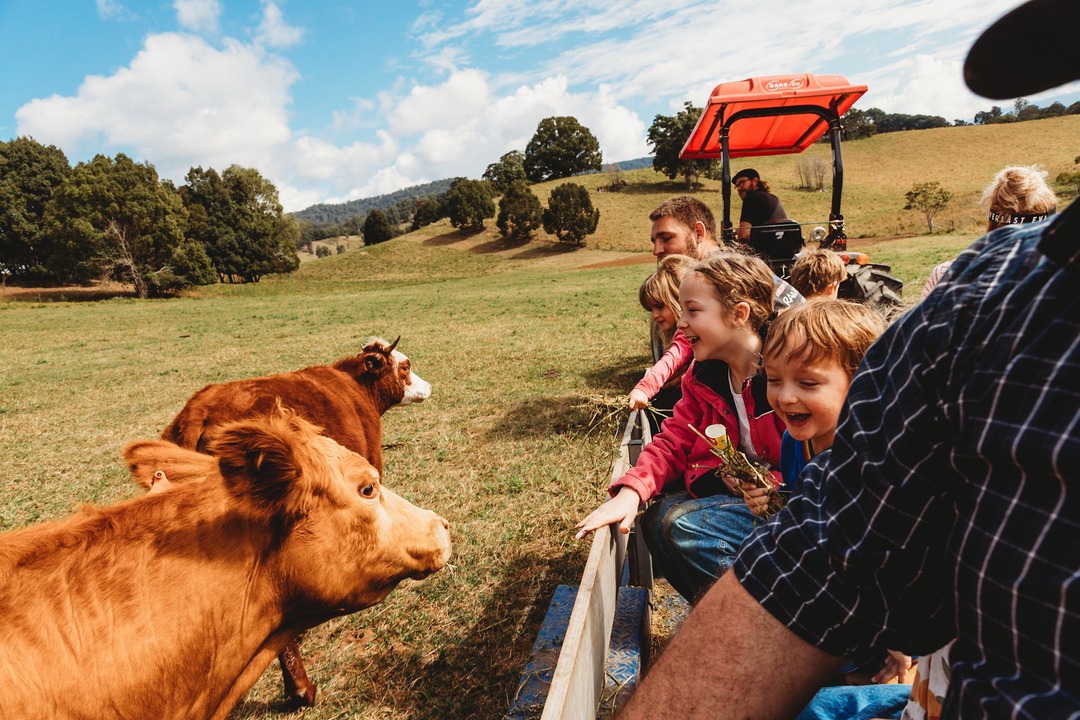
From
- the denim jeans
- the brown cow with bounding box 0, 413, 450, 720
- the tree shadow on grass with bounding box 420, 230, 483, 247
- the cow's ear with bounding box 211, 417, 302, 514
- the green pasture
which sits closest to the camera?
the brown cow with bounding box 0, 413, 450, 720

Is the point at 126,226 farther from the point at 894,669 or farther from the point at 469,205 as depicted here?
the point at 894,669

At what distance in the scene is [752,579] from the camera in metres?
0.88

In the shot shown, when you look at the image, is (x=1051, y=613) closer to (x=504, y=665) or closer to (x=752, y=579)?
(x=752, y=579)

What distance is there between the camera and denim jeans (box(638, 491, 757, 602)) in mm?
2545

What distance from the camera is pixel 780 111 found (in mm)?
6590

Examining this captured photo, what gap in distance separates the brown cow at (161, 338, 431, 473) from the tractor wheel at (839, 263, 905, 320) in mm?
4557

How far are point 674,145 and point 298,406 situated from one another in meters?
64.7

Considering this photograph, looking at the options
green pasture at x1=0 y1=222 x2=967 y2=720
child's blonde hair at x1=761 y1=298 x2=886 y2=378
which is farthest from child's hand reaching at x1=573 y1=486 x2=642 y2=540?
green pasture at x1=0 y1=222 x2=967 y2=720

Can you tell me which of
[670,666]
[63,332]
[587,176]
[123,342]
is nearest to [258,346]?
[123,342]

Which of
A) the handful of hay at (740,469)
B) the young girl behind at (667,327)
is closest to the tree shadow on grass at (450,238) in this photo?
the young girl behind at (667,327)

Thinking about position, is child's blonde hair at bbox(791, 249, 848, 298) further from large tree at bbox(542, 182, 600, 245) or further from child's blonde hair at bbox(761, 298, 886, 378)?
large tree at bbox(542, 182, 600, 245)

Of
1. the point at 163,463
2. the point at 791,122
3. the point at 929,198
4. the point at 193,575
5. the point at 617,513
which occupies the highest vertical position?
the point at 791,122

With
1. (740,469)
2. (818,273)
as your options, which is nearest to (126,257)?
(818,273)

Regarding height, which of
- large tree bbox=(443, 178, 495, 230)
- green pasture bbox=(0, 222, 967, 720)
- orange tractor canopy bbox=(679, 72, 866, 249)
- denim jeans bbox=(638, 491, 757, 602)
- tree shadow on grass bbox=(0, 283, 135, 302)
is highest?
large tree bbox=(443, 178, 495, 230)
